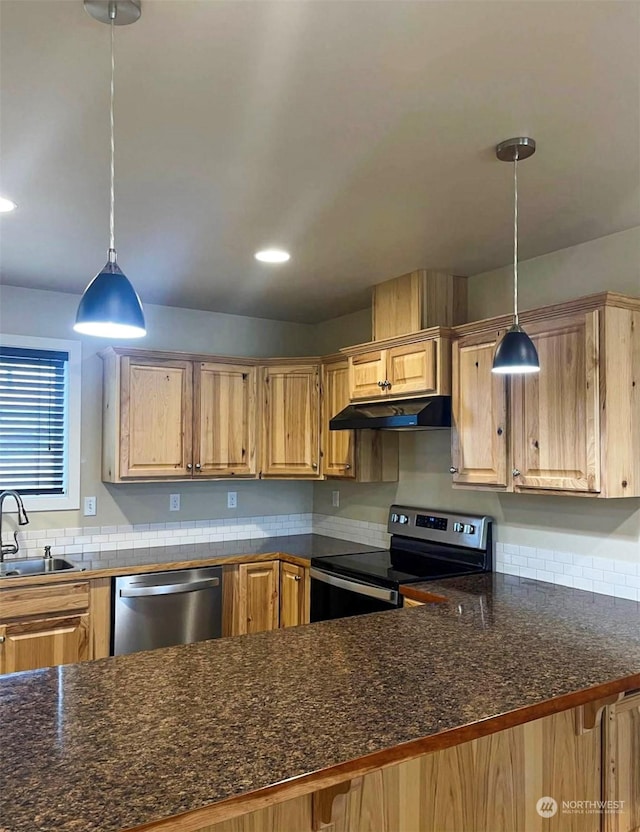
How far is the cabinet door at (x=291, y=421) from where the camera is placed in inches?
165

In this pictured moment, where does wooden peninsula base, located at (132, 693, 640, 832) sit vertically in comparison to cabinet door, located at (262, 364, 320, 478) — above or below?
below

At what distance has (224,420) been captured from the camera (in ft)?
13.4

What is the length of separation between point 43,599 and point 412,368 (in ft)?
7.16

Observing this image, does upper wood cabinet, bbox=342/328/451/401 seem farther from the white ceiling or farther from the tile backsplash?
the tile backsplash

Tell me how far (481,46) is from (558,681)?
1.58 meters

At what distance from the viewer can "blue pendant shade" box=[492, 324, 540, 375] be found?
209 centimetres

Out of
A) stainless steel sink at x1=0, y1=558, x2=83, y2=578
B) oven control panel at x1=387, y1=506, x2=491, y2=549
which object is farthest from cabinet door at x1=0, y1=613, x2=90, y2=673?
oven control panel at x1=387, y1=506, x2=491, y2=549

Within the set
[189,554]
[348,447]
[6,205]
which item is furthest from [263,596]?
[6,205]

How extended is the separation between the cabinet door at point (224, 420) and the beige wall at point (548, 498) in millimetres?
1015

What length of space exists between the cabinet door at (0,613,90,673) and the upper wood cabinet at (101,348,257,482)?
0.84 metres

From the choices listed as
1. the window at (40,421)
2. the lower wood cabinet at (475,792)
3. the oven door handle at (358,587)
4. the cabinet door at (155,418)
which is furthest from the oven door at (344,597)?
the window at (40,421)

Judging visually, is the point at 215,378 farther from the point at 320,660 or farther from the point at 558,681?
the point at 558,681

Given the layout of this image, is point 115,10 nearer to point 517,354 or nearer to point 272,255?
point 517,354

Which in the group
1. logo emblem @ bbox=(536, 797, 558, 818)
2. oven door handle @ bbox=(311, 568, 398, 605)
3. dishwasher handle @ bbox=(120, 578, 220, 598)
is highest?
oven door handle @ bbox=(311, 568, 398, 605)
